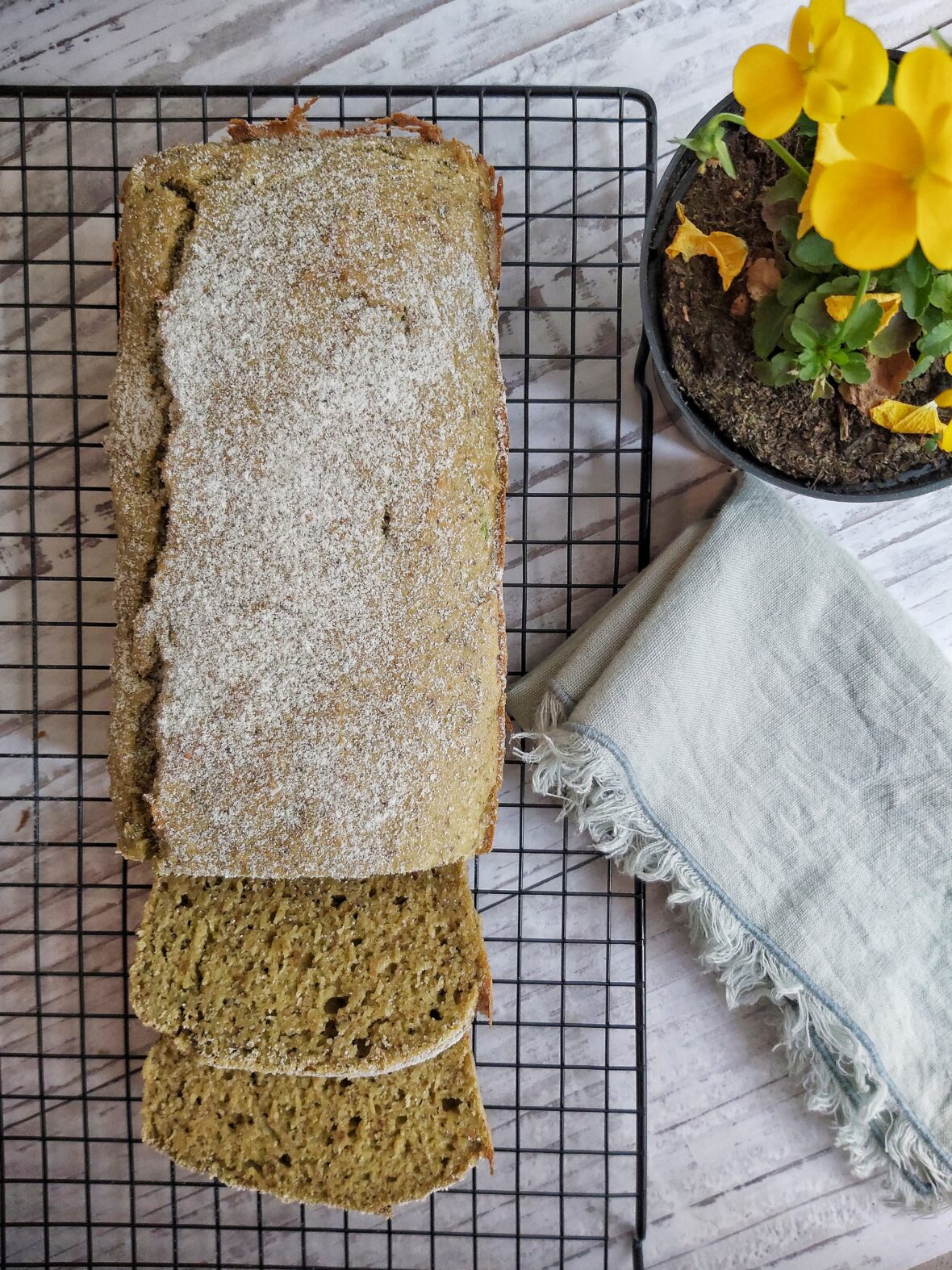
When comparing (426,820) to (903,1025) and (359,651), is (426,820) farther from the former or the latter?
(903,1025)

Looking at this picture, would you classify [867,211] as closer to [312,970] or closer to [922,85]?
[922,85]

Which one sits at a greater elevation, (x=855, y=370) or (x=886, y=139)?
(x=886, y=139)

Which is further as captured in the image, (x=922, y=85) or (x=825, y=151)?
(x=825, y=151)

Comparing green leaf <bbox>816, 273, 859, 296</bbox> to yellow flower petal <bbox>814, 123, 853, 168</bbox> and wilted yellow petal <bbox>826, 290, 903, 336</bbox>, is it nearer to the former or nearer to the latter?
wilted yellow petal <bbox>826, 290, 903, 336</bbox>

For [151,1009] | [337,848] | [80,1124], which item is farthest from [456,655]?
[80,1124]

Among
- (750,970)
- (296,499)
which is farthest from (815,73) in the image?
(750,970)

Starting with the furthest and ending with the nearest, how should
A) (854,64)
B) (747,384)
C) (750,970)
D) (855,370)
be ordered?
(750,970)
(747,384)
(855,370)
(854,64)
